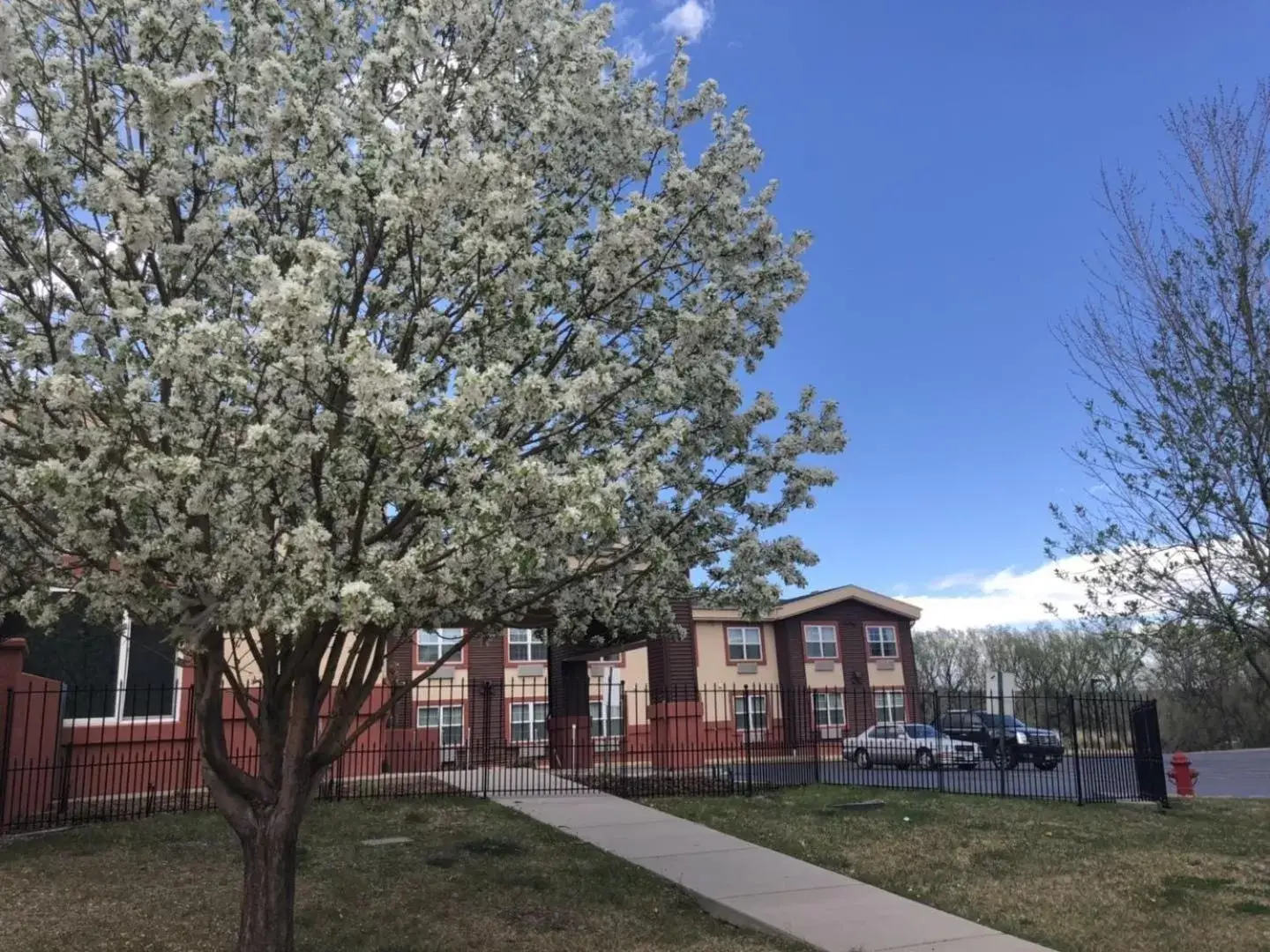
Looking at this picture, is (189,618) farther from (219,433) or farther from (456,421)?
(456,421)

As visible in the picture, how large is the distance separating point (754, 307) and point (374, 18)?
3354 millimetres

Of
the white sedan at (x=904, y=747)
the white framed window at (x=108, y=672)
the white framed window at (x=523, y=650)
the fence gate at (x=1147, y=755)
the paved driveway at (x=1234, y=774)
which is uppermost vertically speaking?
the white framed window at (x=523, y=650)

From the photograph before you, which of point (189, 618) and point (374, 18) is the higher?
point (374, 18)

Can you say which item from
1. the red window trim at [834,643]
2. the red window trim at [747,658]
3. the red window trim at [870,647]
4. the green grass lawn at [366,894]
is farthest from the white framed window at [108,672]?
the red window trim at [870,647]

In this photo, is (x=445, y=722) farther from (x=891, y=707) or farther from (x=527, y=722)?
(x=891, y=707)

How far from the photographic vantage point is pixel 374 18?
6625 mm

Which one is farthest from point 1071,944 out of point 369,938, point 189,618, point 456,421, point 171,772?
point 171,772

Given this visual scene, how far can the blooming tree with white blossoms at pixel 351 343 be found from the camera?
4.61m

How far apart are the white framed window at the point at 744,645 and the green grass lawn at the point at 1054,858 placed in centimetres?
2182

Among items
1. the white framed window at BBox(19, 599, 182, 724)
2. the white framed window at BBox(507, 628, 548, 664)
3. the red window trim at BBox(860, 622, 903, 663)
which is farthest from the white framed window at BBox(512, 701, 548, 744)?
the red window trim at BBox(860, 622, 903, 663)

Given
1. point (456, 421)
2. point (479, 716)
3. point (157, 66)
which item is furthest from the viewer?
point (479, 716)

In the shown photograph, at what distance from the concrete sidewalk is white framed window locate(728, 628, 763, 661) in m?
24.3

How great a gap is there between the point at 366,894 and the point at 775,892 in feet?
11.2

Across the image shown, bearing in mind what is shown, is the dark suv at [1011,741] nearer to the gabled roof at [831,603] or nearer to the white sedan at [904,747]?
the white sedan at [904,747]
